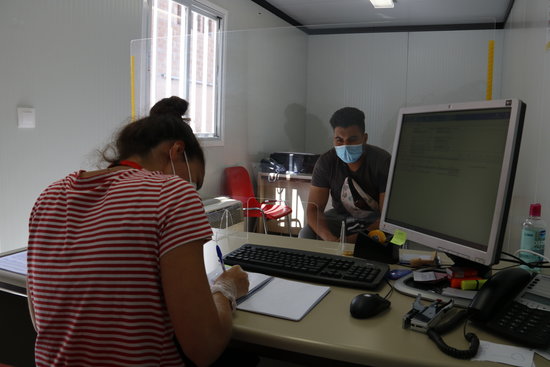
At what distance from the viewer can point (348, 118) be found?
2082 millimetres

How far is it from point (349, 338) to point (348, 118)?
1371 millimetres

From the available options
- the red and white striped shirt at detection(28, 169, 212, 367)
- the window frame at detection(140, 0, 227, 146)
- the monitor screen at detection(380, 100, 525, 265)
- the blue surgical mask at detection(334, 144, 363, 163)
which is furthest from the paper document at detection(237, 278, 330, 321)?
the window frame at detection(140, 0, 227, 146)

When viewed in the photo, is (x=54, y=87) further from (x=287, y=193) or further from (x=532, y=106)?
(x=532, y=106)

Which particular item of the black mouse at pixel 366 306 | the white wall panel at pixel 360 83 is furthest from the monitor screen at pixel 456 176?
the white wall panel at pixel 360 83

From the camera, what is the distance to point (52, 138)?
2621 mm

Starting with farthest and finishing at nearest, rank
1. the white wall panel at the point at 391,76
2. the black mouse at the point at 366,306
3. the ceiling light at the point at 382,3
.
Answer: the ceiling light at the point at 382,3 → the white wall panel at the point at 391,76 → the black mouse at the point at 366,306

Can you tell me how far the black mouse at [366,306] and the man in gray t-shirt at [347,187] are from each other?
0.85 m

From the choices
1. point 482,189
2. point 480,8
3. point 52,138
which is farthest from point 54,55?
point 480,8

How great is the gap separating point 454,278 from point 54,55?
2.48 metres

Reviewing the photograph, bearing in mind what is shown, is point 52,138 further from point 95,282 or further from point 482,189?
point 482,189

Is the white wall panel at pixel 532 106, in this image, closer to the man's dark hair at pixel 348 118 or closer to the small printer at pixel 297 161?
the man's dark hair at pixel 348 118

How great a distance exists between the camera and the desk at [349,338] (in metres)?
0.81

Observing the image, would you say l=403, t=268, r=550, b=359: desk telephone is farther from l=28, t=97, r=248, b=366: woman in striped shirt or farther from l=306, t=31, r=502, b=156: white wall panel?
l=306, t=31, r=502, b=156: white wall panel

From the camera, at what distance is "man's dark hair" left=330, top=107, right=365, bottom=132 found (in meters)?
2.07
